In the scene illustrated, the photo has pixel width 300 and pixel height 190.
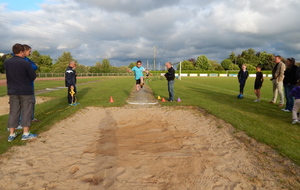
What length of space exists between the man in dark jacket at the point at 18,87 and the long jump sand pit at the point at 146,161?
0.70m

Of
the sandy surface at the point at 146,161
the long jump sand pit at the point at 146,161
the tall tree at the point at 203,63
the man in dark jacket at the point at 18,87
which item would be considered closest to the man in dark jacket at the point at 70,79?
the sandy surface at the point at 146,161

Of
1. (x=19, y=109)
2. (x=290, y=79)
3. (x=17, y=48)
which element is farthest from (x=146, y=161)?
(x=290, y=79)

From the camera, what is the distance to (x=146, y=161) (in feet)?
11.9

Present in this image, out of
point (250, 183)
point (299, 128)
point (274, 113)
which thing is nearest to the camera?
point (250, 183)

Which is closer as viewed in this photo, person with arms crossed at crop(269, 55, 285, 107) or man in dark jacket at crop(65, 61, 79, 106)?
person with arms crossed at crop(269, 55, 285, 107)

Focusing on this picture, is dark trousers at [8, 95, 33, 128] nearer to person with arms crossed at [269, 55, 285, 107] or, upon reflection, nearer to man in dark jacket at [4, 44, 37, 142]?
man in dark jacket at [4, 44, 37, 142]

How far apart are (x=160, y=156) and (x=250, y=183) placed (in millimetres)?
1646

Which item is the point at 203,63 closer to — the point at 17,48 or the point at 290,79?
the point at 290,79

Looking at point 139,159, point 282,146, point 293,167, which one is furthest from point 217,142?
point 139,159

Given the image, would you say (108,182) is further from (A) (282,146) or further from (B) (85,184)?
(A) (282,146)

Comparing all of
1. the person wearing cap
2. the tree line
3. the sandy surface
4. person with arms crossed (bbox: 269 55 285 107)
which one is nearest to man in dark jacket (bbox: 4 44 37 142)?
the sandy surface

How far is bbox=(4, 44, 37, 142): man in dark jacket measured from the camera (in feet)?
14.3

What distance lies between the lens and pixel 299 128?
5328 millimetres

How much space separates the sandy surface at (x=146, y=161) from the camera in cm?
289
